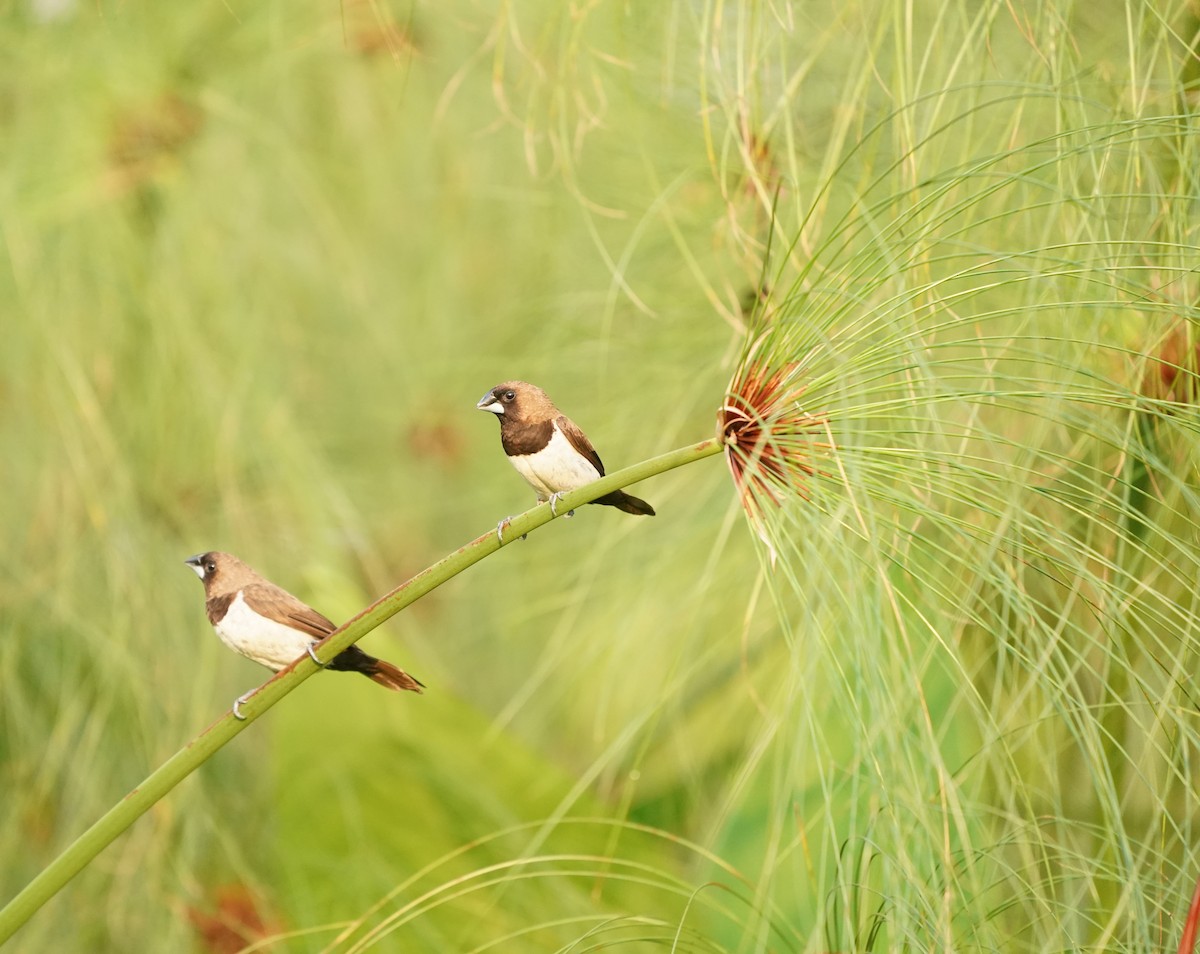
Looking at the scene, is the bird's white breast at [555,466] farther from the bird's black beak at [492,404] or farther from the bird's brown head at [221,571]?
the bird's brown head at [221,571]

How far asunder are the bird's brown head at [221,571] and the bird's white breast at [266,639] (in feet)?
0.11

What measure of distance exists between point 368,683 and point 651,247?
48 cm

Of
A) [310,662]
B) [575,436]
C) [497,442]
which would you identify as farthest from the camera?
[497,442]

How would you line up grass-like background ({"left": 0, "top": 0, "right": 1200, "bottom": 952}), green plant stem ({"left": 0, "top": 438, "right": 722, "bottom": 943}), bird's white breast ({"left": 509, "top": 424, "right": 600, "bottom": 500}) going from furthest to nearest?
1. grass-like background ({"left": 0, "top": 0, "right": 1200, "bottom": 952})
2. bird's white breast ({"left": 509, "top": 424, "right": 600, "bottom": 500})
3. green plant stem ({"left": 0, "top": 438, "right": 722, "bottom": 943})

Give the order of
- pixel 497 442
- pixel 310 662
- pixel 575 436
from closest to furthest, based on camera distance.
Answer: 1. pixel 310 662
2. pixel 575 436
3. pixel 497 442

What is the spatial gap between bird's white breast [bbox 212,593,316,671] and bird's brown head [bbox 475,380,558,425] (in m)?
0.12

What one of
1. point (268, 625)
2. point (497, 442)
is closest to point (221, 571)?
point (268, 625)

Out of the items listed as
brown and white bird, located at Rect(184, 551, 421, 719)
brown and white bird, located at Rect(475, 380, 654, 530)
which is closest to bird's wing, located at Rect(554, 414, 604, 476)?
brown and white bird, located at Rect(475, 380, 654, 530)

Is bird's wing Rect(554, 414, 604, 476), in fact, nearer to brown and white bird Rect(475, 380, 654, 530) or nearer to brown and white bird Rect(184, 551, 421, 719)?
brown and white bird Rect(475, 380, 654, 530)

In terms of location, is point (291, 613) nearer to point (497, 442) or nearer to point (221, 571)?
point (221, 571)

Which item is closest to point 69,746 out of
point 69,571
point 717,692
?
point 69,571

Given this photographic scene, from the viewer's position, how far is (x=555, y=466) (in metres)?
0.49

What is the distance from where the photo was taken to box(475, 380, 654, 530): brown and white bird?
1.61ft

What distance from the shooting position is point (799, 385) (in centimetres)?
51
